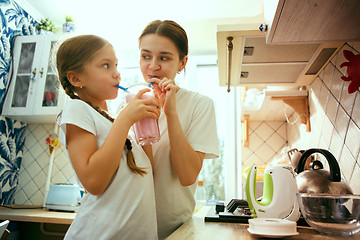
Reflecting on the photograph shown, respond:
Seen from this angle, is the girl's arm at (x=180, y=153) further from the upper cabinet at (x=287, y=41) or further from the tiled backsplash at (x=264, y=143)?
the tiled backsplash at (x=264, y=143)

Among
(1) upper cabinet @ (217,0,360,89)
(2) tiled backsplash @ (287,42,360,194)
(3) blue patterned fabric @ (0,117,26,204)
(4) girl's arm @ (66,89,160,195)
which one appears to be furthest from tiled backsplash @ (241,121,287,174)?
(3) blue patterned fabric @ (0,117,26,204)

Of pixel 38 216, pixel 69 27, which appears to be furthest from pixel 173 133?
pixel 69 27

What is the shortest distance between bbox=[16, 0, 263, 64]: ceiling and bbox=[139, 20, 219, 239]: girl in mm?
2131

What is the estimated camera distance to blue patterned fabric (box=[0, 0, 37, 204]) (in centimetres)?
283

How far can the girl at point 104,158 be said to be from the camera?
28.6 inches

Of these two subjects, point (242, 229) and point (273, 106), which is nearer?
point (242, 229)

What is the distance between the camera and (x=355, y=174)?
3.93ft

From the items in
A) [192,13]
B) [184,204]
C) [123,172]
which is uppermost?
[192,13]

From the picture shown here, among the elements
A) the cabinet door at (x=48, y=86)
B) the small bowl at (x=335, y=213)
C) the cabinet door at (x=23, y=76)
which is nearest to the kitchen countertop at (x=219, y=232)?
the small bowl at (x=335, y=213)

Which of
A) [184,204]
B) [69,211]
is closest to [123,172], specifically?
[184,204]

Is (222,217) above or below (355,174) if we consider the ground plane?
below

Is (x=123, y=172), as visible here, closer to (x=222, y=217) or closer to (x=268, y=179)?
(x=222, y=217)

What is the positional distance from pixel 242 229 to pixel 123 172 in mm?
407

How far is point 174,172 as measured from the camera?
3.17 ft
